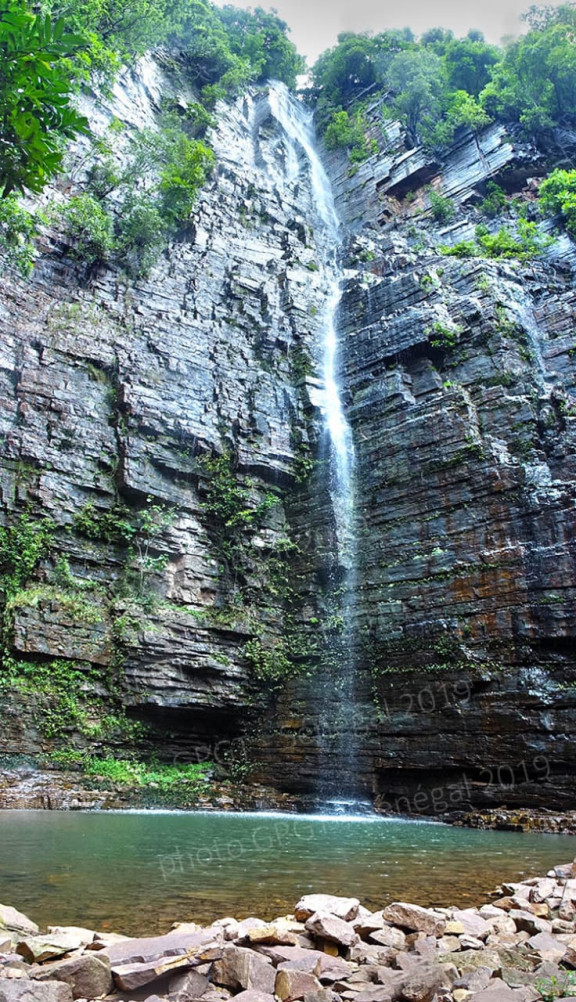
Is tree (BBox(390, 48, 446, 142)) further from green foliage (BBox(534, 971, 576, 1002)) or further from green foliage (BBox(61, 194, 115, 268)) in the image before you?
green foliage (BBox(534, 971, 576, 1002))

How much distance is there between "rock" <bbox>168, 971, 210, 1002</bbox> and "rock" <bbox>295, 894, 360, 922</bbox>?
0.94 metres

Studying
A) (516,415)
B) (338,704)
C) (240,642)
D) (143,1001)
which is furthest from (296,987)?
(516,415)

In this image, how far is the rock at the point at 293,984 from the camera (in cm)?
249

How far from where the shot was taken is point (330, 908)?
346cm

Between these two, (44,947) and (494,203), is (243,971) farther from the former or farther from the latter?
(494,203)

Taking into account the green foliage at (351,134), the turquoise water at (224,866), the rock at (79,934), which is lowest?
the turquoise water at (224,866)

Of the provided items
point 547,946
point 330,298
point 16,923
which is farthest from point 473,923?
point 330,298

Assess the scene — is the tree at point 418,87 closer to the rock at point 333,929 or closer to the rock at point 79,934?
the rock at point 333,929

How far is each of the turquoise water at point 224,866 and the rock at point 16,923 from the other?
14.3 inches

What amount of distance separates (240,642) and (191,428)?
6.05 meters

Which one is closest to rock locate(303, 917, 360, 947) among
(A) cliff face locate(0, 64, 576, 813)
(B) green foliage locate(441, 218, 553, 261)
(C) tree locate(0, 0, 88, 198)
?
(C) tree locate(0, 0, 88, 198)

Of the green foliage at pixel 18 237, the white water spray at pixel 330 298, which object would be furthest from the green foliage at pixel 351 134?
the green foliage at pixel 18 237

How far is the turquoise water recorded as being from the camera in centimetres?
414

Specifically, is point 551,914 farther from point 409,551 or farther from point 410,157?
point 410,157
